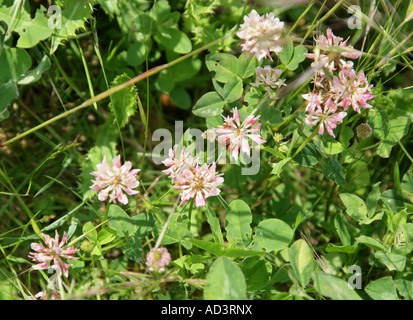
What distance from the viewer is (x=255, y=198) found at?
2398 millimetres

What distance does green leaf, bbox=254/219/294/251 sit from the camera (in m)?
1.91

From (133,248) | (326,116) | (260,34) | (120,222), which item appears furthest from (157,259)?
(260,34)

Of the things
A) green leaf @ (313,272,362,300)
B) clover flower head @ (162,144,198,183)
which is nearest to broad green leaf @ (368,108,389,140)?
green leaf @ (313,272,362,300)

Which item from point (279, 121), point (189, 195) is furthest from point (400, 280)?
point (189, 195)

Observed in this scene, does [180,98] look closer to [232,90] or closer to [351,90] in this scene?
[232,90]

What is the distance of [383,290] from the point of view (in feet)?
6.07

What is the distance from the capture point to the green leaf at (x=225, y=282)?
1.64 metres

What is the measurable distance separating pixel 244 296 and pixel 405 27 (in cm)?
179

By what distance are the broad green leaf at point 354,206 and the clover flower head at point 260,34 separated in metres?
0.79

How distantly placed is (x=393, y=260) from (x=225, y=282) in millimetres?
791

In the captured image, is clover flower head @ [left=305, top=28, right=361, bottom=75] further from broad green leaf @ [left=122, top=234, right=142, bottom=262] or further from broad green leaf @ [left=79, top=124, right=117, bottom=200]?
broad green leaf @ [left=79, top=124, right=117, bottom=200]

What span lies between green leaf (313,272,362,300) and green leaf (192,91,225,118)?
854mm

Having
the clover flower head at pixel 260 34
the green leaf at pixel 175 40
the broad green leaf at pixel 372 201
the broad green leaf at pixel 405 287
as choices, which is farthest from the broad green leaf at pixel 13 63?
the broad green leaf at pixel 405 287

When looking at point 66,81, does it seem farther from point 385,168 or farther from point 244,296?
point 385,168
